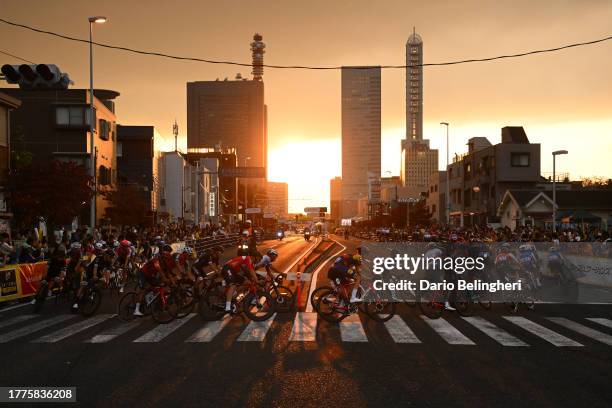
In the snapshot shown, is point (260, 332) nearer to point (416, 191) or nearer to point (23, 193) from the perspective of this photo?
point (23, 193)

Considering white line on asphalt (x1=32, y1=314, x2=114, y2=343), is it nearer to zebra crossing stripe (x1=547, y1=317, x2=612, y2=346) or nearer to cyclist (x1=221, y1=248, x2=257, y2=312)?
cyclist (x1=221, y1=248, x2=257, y2=312)

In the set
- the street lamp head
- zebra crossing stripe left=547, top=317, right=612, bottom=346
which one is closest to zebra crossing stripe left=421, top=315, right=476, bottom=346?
zebra crossing stripe left=547, top=317, right=612, bottom=346

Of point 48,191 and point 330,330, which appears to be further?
point 48,191

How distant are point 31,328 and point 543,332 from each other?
11114 millimetres

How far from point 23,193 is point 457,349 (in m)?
28.9

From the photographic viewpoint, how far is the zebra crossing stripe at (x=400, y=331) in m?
12.4

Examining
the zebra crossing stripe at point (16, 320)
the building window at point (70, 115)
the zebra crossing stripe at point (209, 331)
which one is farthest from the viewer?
the building window at point (70, 115)

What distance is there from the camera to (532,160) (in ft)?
241

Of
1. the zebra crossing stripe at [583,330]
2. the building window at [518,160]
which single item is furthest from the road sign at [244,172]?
the zebra crossing stripe at [583,330]

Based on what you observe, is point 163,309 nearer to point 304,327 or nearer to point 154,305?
point 154,305

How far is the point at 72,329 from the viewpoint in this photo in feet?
44.5

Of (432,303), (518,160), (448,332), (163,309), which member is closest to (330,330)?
(448,332)

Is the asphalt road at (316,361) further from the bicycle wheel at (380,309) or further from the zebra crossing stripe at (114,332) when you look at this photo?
the bicycle wheel at (380,309)

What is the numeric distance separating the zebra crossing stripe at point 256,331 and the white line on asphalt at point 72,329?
356cm
